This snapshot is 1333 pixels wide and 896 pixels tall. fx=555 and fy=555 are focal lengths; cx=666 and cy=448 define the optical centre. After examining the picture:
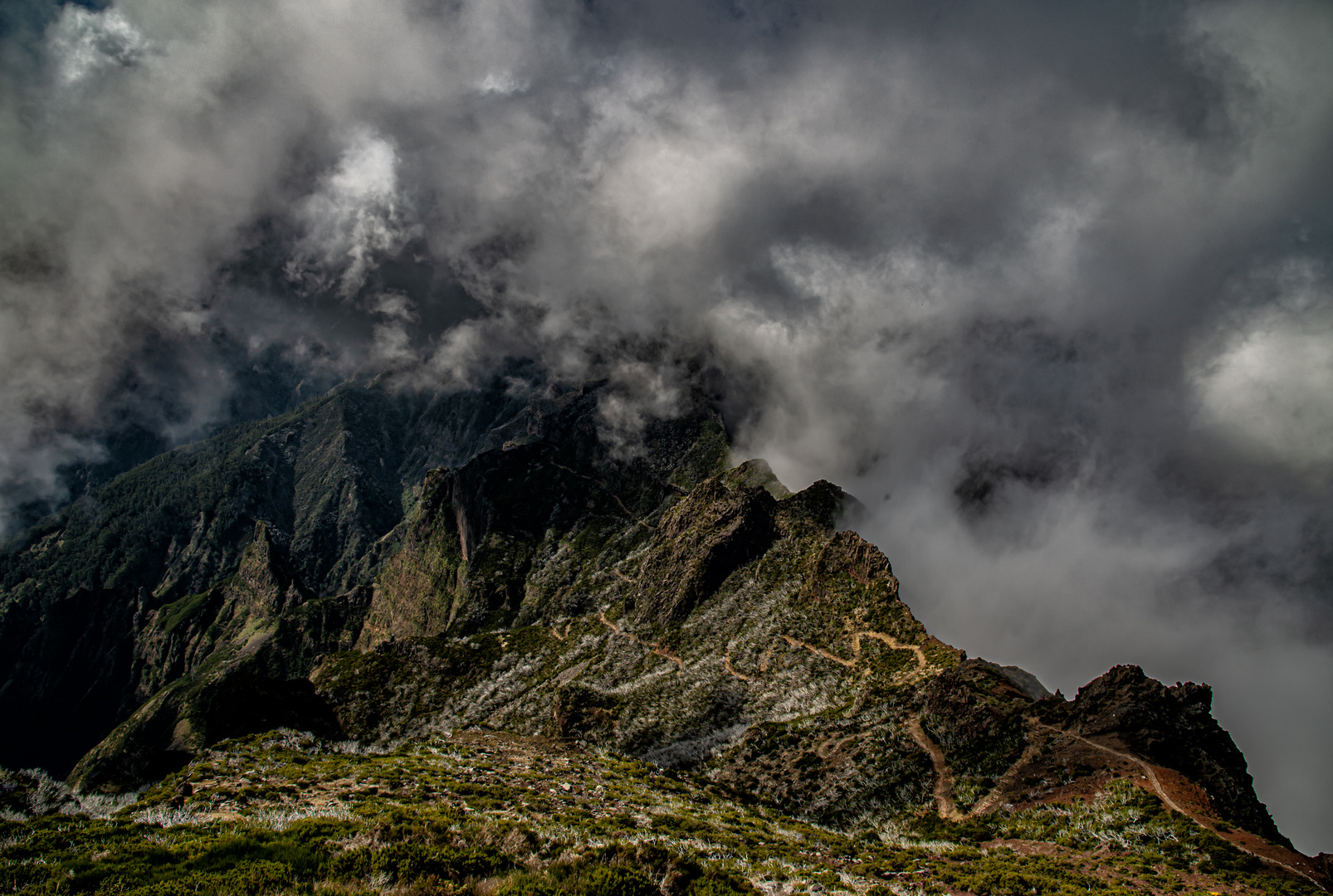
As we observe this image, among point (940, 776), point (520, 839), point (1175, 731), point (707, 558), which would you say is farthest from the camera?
point (707, 558)

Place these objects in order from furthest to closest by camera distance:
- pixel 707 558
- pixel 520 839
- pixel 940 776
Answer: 1. pixel 707 558
2. pixel 940 776
3. pixel 520 839

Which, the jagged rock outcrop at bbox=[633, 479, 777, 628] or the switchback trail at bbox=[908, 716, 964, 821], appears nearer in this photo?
the switchback trail at bbox=[908, 716, 964, 821]

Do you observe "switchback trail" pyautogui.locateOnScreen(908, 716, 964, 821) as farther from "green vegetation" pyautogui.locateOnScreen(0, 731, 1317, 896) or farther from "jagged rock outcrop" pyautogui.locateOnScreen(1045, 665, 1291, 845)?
"jagged rock outcrop" pyautogui.locateOnScreen(1045, 665, 1291, 845)

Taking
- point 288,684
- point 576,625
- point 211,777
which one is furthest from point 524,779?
point 576,625

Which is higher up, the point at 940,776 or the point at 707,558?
the point at 707,558

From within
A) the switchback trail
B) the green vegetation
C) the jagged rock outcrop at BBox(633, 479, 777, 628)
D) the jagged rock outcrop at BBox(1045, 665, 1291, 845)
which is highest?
the jagged rock outcrop at BBox(633, 479, 777, 628)

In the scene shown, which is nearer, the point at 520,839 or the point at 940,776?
the point at 520,839

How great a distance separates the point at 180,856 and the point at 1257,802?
83.4 meters

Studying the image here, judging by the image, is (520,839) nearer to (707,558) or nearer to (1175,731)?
(1175,731)

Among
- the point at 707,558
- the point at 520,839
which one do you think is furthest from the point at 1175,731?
the point at 707,558

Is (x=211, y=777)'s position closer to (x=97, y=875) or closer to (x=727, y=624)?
(x=97, y=875)

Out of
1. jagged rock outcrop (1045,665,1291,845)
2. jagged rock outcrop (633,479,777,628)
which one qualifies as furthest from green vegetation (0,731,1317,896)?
jagged rock outcrop (633,479,777,628)

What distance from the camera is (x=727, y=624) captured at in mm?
150625

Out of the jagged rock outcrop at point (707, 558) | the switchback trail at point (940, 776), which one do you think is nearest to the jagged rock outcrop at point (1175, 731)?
the switchback trail at point (940, 776)
